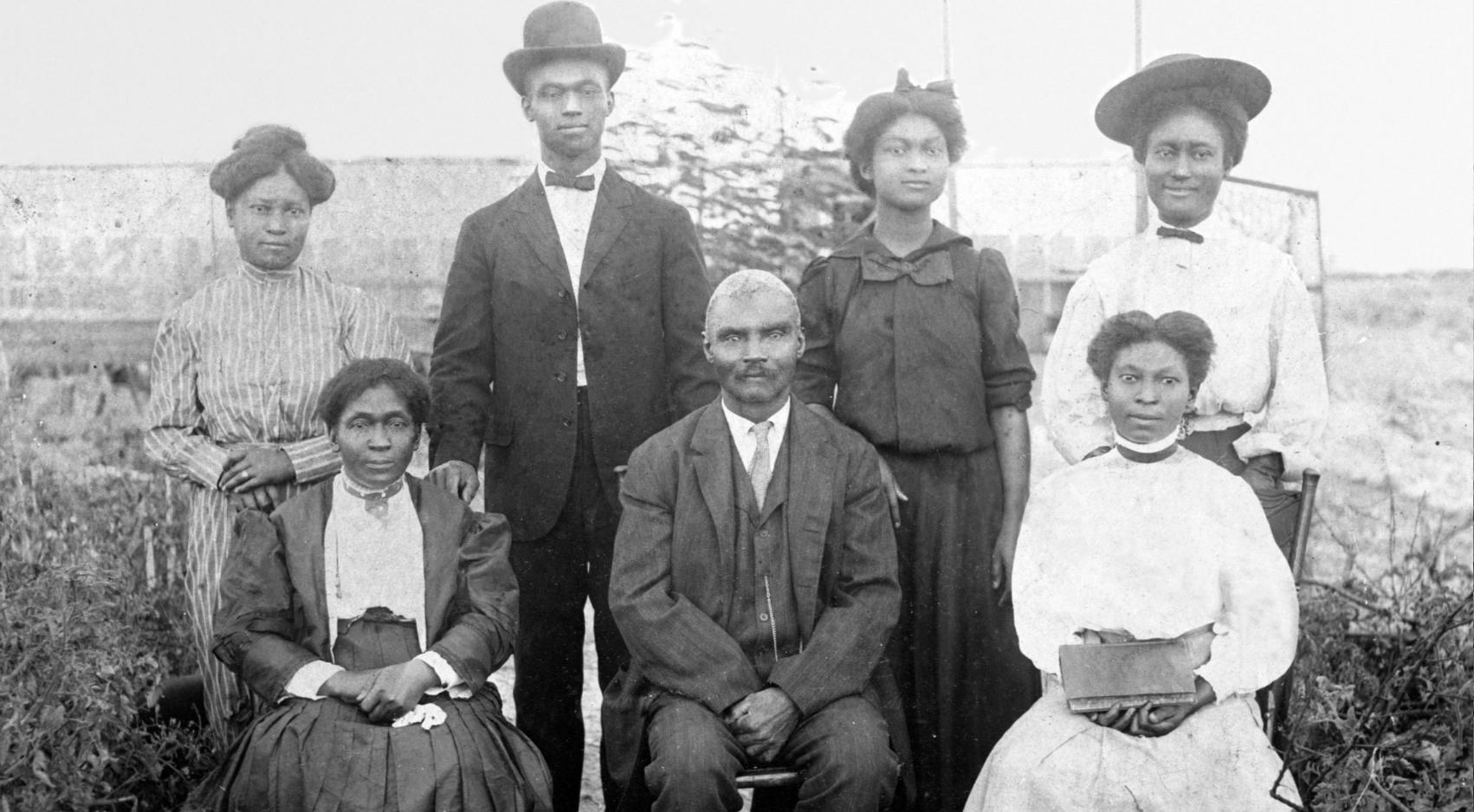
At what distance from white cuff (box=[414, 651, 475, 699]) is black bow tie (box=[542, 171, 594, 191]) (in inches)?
59.3

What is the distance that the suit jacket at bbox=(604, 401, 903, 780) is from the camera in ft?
12.1

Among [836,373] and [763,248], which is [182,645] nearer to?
[836,373]

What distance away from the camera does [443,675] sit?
3.73 meters

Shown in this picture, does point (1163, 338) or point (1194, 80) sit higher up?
point (1194, 80)

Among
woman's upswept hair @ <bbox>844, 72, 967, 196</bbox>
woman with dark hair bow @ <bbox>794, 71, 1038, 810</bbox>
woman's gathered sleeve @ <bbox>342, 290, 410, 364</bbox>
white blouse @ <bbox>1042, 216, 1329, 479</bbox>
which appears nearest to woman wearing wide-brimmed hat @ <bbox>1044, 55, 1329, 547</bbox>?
white blouse @ <bbox>1042, 216, 1329, 479</bbox>

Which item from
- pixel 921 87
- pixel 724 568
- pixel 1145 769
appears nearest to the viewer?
pixel 1145 769

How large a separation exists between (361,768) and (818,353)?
1.76 metres

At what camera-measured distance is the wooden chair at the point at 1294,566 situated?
3.94 metres

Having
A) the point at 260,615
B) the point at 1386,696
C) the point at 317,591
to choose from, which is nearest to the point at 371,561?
the point at 317,591

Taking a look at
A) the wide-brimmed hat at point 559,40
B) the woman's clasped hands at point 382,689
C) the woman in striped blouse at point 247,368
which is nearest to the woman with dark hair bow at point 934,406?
the wide-brimmed hat at point 559,40

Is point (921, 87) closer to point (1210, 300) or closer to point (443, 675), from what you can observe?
point (1210, 300)

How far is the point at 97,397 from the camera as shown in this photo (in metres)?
6.14

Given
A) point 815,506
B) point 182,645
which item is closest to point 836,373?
point 815,506

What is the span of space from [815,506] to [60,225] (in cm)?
364
